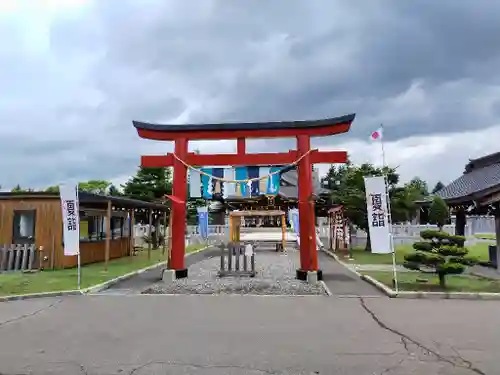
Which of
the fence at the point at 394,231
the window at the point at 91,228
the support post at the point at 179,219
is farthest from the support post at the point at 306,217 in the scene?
the fence at the point at 394,231

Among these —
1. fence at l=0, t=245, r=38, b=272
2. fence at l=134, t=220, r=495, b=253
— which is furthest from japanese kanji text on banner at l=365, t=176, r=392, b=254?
fence at l=134, t=220, r=495, b=253

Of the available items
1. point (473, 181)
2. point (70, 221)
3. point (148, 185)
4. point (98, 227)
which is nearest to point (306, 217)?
point (70, 221)

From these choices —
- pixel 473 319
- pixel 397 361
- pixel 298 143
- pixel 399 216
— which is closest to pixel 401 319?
pixel 473 319

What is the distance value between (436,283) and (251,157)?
6796 millimetres

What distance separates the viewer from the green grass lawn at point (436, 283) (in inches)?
448

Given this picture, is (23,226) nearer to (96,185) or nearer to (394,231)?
(394,231)

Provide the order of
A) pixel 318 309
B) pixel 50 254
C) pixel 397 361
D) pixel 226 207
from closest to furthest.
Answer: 1. pixel 397 361
2. pixel 318 309
3. pixel 50 254
4. pixel 226 207

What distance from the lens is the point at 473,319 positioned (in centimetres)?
809

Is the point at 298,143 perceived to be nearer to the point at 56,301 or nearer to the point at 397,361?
the point at 56,301

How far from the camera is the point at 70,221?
12.6m

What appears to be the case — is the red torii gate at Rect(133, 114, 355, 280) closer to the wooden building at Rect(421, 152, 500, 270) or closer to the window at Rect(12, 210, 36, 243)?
the wooden building at Rect(421, 152, 500, 270)

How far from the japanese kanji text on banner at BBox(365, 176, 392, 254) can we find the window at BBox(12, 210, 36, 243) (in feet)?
42.6

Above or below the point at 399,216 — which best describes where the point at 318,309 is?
below

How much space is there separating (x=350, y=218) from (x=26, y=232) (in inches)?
690
